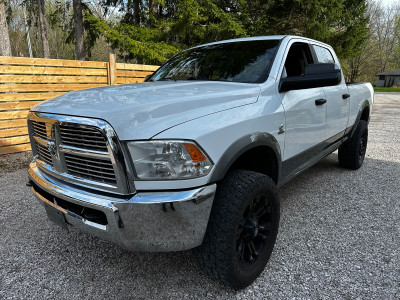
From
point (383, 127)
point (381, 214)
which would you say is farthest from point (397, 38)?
point (381, 214)

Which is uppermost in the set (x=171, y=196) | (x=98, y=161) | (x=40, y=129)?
(x=40, y=129)

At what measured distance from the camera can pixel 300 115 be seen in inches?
101

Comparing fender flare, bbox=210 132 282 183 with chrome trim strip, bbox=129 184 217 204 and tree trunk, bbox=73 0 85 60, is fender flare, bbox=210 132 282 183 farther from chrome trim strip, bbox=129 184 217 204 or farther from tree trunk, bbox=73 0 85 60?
tree trunk, bbox=73 0 85 60

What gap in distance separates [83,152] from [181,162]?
59cm

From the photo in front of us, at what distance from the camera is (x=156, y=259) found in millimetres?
2361

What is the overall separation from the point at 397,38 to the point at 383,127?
2166 inches

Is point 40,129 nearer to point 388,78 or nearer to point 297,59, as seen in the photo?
point 297,59

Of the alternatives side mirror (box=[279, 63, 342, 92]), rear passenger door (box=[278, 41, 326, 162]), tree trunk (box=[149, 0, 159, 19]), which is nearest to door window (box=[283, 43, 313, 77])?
rear passenger door (box=[278, 41, 326, 162])

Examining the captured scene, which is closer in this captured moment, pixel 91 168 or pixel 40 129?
pixel 91 168

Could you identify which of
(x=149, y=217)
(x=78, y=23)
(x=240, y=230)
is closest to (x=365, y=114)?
(x=240, y=230)

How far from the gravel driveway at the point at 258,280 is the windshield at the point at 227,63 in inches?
59.6

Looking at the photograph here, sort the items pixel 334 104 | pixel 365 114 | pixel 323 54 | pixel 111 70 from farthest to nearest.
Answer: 1. pixel 111 70
2. pixel 365 114
3. pixel 323 54
4. pixel 334 104

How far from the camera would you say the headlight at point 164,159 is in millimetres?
1549

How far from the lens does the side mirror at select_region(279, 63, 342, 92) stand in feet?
7.25
